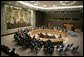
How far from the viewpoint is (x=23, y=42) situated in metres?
9.52

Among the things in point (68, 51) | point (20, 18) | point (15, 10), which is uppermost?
point (15, 10)

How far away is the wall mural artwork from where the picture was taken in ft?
Answer: 54.7

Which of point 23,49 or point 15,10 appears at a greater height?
point 15,10

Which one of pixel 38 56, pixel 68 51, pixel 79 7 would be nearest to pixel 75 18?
pixel 79 7

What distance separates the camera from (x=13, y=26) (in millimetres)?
17969

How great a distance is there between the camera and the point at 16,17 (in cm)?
1883

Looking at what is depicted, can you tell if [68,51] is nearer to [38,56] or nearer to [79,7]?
[38,56]

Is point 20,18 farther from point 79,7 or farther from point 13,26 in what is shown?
point 79,7

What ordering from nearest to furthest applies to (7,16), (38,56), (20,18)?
(38,56), (7,16), (20,18)

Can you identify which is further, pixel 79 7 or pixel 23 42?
pixel 79 7

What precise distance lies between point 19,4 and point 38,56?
1095 cm

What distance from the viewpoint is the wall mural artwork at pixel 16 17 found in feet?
54.7

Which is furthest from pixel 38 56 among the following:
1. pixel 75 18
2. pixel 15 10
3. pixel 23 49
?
pixel 75 18

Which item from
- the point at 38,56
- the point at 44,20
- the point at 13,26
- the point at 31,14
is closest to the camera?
the point at 38,56
